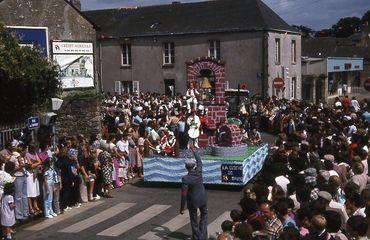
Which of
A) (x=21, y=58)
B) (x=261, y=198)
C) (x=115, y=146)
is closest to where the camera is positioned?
(x=261, y=198)

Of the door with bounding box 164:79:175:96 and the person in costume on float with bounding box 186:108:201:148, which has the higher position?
the door with bounding box 164:79:175:96

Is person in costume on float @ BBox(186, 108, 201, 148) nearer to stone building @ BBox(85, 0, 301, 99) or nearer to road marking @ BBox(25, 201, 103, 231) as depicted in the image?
road marking @ BBox(25, 201, 103, 231)

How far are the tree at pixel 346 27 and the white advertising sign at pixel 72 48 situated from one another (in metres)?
113

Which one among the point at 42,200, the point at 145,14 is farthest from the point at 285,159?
the point at 145,14

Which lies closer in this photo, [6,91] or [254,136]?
[6,91]

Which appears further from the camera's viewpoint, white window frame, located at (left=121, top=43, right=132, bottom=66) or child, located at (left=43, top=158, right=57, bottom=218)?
white window frame, located at (left=121, top=43, right=132, bottom=66)

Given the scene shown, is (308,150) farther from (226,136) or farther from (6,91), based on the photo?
(6,91)

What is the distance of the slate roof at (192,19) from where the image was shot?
37312 millimetres

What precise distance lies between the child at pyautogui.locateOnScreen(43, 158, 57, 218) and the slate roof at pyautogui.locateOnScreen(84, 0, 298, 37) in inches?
988

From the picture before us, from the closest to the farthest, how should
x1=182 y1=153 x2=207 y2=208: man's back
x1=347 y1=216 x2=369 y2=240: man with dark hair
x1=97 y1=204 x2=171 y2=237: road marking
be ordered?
x1=347 y1=216 x2=369 y2=240: man with dark hair
x1=182 y1=153 x2=207 y2=208: man's back
x1=97 y1=204 x2=171 y2=237: road marking

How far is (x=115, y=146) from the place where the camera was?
1683 cm

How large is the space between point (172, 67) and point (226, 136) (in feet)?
74.6

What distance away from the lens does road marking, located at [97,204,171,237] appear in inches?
487

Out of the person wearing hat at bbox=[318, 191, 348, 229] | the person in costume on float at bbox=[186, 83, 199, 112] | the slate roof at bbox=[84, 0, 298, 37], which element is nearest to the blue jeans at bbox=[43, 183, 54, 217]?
the person wearing hat at bbox=[318, 191, 348, 229]
